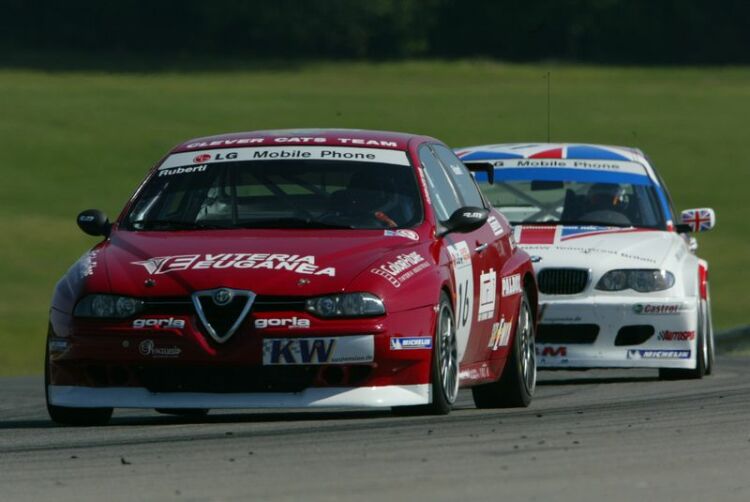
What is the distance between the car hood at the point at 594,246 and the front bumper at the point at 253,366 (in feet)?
14.2

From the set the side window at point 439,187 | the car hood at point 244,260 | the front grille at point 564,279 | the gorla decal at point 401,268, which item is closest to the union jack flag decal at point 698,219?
the front grille at point 564,279

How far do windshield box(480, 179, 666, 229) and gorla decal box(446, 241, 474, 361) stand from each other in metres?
4.07

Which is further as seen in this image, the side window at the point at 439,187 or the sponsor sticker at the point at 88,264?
the side window at the point at 439,187

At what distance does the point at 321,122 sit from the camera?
42.8m

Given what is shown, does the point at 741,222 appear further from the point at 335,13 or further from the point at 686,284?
the point at 335,13

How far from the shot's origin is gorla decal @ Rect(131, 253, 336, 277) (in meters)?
8.69

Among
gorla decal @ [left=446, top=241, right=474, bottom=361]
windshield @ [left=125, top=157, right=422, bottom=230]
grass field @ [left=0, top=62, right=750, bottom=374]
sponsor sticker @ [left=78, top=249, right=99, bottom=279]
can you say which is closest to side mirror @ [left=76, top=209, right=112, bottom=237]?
windshield @ [left=125, top=157, right=422, bottom=230]

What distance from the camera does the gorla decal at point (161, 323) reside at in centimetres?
858

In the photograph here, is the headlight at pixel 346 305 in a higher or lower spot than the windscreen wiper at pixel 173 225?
lower

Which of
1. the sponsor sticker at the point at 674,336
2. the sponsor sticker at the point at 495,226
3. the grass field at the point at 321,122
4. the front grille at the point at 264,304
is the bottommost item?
the grass field at the point at 321,122

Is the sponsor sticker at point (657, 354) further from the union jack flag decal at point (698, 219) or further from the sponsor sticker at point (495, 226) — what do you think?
the sponsor sticker at point (495, 226)

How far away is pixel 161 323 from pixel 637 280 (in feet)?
16.9

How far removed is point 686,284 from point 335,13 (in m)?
55.0

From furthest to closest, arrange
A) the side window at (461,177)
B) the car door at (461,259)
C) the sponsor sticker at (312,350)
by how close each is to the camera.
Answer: the side window at (461,177)
the car door at (461,259)
the sponsor sticker at (312,350)
